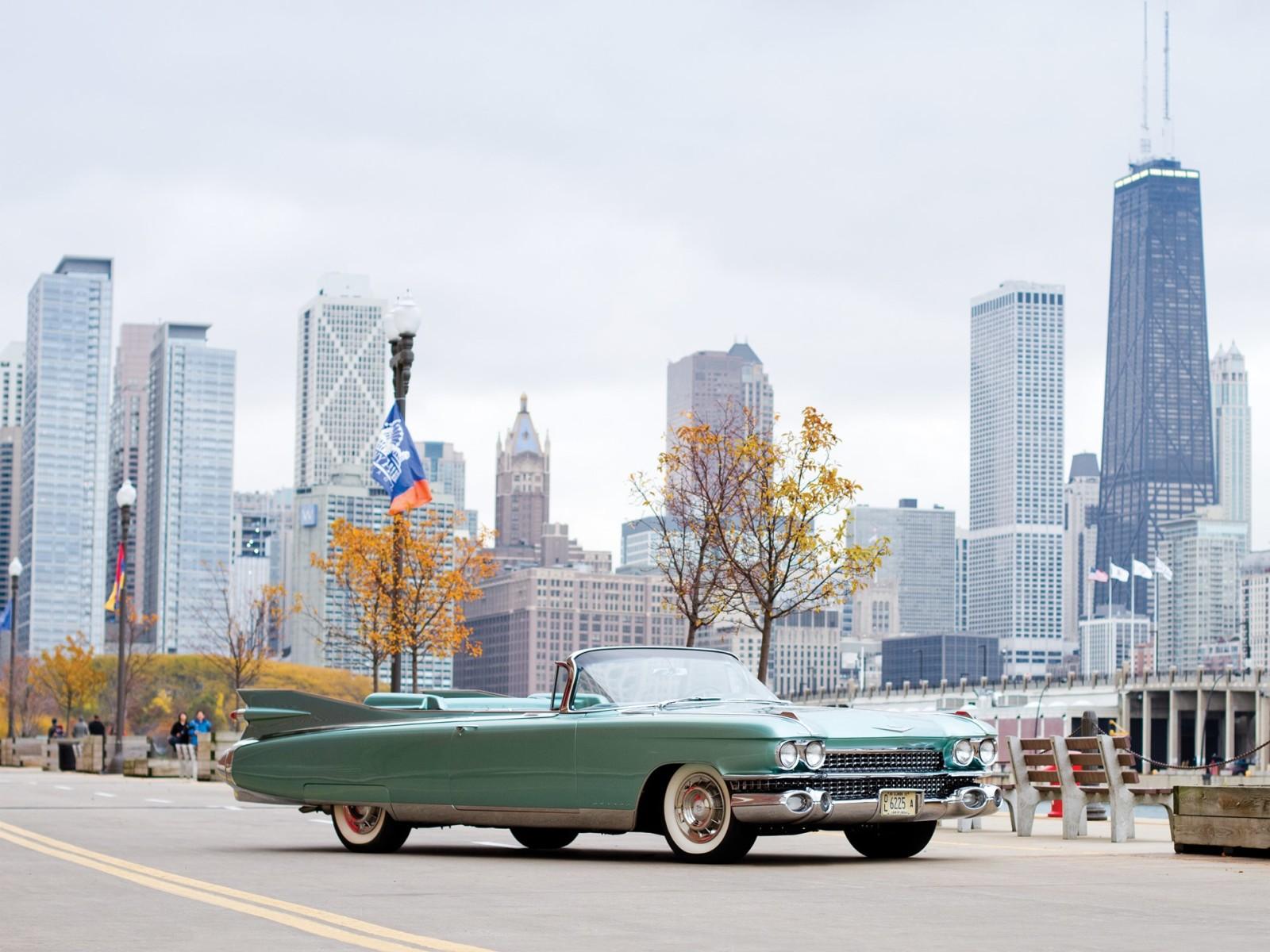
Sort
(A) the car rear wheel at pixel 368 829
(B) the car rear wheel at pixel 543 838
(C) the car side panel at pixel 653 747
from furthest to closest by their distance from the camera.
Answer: (B) the car rear wheel at pixel 543 838 < (A) the car rear wheel at pixel 368 829 < (C) the car side panel at pixel 653 747

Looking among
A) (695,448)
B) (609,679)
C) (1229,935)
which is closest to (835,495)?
(695,448)

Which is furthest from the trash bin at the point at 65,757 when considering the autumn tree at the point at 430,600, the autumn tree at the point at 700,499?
the autumn tree at the point at 700,499

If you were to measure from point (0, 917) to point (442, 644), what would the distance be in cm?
3755

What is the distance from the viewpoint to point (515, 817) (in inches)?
496

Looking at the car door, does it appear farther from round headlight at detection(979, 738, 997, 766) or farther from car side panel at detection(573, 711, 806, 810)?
round headlight at detection(979, 738, 997, 766)

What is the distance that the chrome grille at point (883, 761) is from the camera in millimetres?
11703

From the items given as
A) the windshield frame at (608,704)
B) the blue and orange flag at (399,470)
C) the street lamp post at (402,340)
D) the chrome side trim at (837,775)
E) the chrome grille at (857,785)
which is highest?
the street lamp post at (402,340)

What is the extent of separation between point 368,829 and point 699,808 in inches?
110

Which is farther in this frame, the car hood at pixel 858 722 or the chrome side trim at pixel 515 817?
the chrome side trim at pixel 515 817

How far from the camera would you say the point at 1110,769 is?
51.6 feet

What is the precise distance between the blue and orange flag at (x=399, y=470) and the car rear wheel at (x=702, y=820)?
17899 mm

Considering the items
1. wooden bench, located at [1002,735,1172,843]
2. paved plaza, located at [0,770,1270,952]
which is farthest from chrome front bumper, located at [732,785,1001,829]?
wooden bench, located at [1002,735,1172,843]

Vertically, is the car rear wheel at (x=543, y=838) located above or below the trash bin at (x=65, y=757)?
above

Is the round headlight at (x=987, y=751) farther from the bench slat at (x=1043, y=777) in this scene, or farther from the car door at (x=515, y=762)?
the bench slat at (x=1043, y=777)
